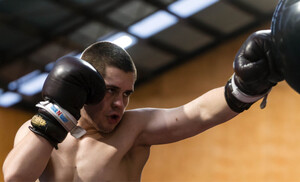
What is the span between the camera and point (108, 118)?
205 cm

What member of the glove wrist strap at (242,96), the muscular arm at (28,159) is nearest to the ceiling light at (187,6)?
the glove wrist strap at (242,96)

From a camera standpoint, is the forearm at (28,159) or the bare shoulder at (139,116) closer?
the forearm at (28,159)

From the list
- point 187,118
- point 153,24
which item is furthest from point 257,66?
point 153,24

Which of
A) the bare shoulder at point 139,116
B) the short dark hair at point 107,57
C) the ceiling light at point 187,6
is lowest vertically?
the ceiling light at point 187,6

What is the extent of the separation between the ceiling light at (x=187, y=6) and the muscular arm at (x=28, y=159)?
610 cm

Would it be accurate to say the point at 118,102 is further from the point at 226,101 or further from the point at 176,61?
the point at 176,61

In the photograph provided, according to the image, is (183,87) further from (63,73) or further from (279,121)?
(63,73)

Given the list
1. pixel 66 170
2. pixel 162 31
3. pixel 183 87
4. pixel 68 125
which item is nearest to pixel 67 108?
pixel 68 125

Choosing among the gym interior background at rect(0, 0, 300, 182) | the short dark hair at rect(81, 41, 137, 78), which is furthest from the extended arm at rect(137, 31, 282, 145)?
the gym interior background at rect(0, 0, 300, 182)

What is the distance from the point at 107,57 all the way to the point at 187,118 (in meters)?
0.42

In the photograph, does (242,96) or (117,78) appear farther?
(117,78)

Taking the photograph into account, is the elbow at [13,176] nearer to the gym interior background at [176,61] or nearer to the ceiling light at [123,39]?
the gym interior background at [176,61]

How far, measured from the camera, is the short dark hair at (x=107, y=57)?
6.73 feet

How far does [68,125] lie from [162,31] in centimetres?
676
